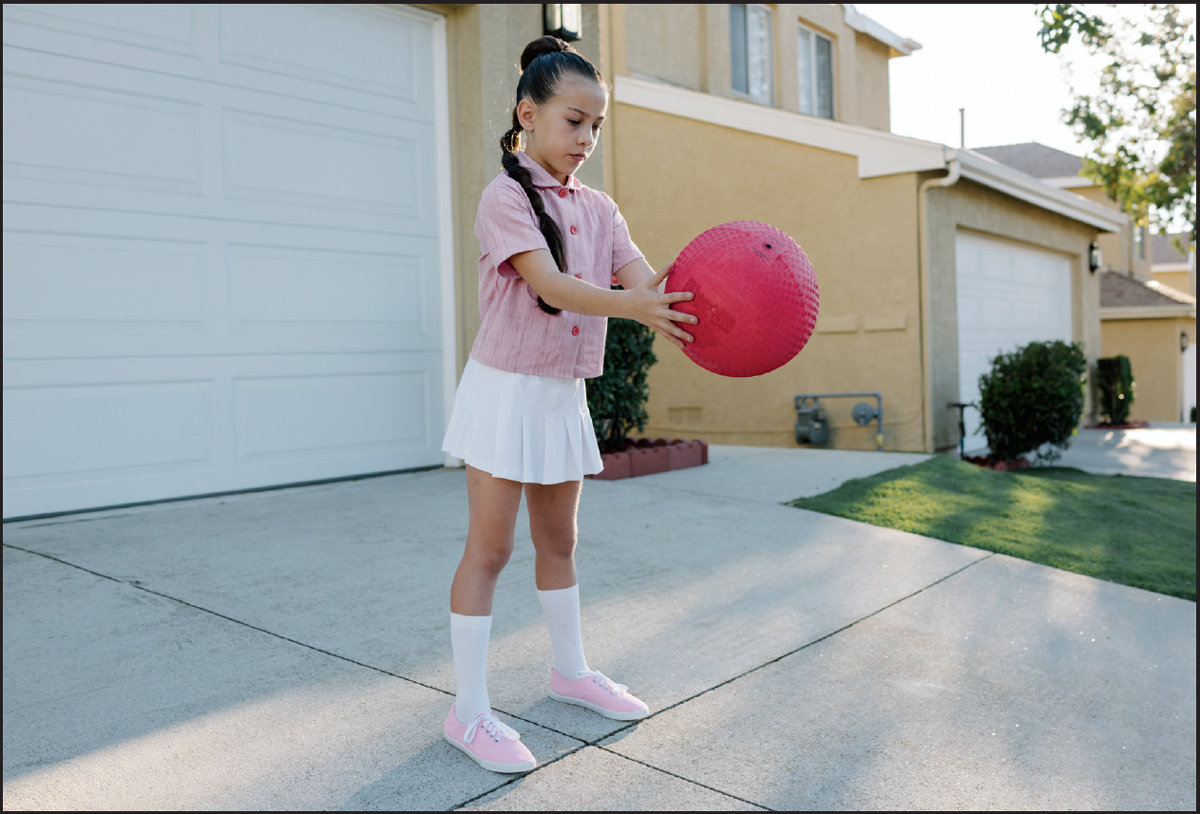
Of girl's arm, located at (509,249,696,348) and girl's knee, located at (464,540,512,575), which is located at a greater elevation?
girl's arm, located at (509,249,696,348)

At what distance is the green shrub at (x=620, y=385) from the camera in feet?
20.5

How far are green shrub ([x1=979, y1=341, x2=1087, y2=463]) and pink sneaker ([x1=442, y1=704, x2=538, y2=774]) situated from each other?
7830mm

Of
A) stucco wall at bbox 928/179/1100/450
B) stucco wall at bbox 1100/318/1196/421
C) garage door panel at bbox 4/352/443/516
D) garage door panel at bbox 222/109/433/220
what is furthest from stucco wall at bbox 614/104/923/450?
stucco wall at bbox 1100/318/1196/421

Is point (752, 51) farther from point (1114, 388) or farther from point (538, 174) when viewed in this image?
point (538, 174)

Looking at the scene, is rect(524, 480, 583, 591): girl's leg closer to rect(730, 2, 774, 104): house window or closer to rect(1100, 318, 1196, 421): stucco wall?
rect(730, 2, 774, 104): house window

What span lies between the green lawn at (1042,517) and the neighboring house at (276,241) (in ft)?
8.50

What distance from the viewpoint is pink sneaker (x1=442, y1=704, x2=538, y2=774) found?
214 centimetres

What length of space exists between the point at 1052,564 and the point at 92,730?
4.04m

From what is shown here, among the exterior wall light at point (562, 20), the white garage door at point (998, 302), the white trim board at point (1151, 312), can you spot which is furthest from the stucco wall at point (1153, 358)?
the exterior wall light at point (562, 20)

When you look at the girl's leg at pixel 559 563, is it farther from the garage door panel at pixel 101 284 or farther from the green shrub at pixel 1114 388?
the green shrub at pixel 1114 388

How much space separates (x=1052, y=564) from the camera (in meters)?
4.41

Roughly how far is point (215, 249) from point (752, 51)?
9.11 m

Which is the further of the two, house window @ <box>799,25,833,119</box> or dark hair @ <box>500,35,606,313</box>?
house window @ <box>799,25,833,119</box>

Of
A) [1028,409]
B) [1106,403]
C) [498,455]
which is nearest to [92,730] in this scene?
[498,455]
